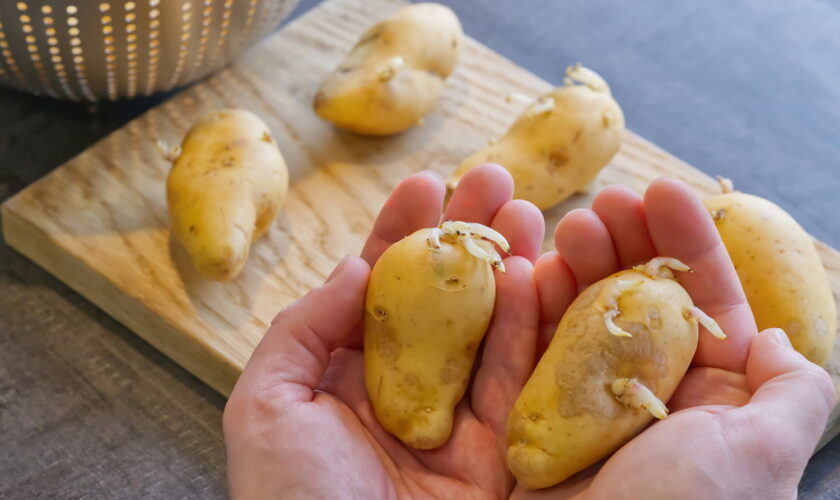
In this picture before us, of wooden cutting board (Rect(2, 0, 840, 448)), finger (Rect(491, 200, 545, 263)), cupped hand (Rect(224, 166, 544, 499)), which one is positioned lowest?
wooden cutting board (Rect(2, 0, 840, 448))

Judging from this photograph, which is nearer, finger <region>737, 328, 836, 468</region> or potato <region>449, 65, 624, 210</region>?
finger <region>737, 328, 836, 468</region>

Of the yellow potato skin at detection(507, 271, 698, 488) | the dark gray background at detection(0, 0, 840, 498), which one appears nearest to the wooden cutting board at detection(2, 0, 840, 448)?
the dark gray background at detection(0, 0, 840, 498)

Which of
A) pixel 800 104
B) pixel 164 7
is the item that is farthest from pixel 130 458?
pixel 800 104

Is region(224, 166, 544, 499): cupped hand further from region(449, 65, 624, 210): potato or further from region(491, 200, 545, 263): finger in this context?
region(449, 65, 624, 210): potato

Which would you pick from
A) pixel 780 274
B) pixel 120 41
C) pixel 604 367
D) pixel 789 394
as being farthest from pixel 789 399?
pixel 120 41

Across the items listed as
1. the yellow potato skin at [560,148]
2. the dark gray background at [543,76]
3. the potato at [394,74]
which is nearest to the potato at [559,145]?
the yellow potato skin at [560,148]

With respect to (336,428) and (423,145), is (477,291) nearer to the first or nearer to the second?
(336,428)

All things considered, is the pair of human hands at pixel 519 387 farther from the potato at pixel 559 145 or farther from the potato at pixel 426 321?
the potato at pixel 559 145
